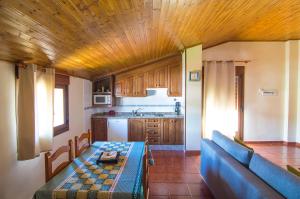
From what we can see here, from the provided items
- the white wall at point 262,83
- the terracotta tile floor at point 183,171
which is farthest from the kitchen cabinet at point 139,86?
the white wall at point 262,83

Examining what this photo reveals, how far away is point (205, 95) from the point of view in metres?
5.17

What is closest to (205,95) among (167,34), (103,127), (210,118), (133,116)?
(210,118)

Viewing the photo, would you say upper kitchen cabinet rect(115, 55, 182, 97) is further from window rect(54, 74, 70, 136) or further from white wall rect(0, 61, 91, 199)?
white wall rect(0, 61, 91, 199)

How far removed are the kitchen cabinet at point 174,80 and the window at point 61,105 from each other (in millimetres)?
2549

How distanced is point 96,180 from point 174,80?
3933 millimetres

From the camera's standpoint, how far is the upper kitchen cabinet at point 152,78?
532 cm

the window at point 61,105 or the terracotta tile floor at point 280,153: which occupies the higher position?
the window at point 61,105

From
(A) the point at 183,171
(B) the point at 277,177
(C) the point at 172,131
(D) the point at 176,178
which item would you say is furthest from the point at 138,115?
(B) the point at 277,177

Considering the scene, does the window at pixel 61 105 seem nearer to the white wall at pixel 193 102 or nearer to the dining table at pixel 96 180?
the dining table at pixel 96 180

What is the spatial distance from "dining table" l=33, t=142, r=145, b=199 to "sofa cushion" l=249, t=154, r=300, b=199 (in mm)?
1078

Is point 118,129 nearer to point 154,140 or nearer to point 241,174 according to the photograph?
point 154,140

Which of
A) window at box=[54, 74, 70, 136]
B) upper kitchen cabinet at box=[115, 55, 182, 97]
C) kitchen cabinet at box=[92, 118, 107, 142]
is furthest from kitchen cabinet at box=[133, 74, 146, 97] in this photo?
window at box=[54, 74, 70, 136]

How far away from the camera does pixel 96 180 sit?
5.77ft

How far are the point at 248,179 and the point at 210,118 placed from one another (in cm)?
339
